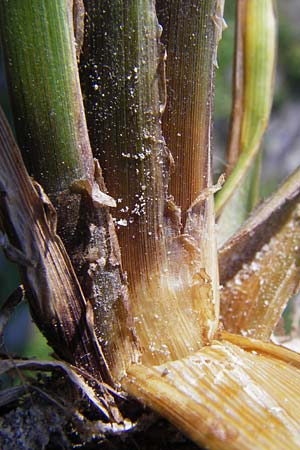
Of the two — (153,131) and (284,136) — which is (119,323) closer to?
(153,131)

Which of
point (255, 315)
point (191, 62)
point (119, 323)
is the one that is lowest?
point (255, 315)

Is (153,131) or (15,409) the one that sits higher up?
(153,131)

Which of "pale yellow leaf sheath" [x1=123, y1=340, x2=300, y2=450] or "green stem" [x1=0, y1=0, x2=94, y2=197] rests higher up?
"green stem" [x1=0, y1=0, x2=94, y2=197]

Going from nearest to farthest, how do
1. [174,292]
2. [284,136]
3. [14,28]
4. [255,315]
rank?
[14,28] → [174,292] → [255,315] → [284,136]

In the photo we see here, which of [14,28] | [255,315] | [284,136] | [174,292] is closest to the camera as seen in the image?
[14,28]

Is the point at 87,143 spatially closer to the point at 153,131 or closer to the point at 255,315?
the point at 153,131

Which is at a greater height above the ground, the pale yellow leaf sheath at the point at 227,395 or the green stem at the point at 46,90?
the green stem at the point at 46,90

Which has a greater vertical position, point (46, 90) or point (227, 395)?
point (46, 90)

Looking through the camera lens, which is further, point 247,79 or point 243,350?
point 247,79

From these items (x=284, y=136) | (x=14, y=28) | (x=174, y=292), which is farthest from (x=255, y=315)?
(x=284, y=136)
